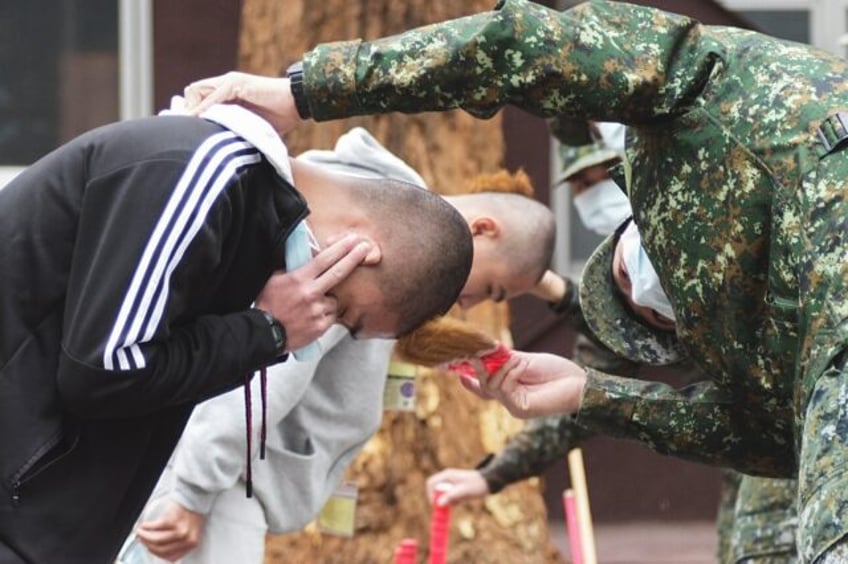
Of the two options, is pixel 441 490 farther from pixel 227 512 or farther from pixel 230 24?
pixel 230 24

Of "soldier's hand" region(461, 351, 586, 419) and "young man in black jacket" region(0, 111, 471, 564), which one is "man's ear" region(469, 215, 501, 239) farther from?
"young man in black jacket" region(0, 111, 471, 564)

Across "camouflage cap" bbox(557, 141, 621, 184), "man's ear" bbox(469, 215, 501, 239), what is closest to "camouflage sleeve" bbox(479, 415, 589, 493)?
"man's ear" bbox(469, 215, 501, 239)

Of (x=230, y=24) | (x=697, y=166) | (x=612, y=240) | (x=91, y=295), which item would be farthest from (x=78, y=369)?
(x=230, y=24)

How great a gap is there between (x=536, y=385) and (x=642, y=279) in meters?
0.55

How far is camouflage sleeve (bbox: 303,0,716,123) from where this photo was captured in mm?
3234

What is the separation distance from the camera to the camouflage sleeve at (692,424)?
12.4 feet

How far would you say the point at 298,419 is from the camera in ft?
15.8

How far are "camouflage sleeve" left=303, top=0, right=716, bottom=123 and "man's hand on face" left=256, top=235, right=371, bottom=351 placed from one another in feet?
0.79

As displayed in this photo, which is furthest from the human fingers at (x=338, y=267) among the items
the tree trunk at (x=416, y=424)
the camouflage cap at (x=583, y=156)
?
the tree trunk at (x=416, y=424)

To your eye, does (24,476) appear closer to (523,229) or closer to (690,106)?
(690,106)

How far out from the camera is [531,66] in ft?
10.6

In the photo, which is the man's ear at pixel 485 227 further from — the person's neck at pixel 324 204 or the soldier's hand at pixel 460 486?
the person's neck at pixel 324 204

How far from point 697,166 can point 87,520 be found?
120 cm

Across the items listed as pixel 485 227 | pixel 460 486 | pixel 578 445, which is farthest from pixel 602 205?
pixel 485 227
